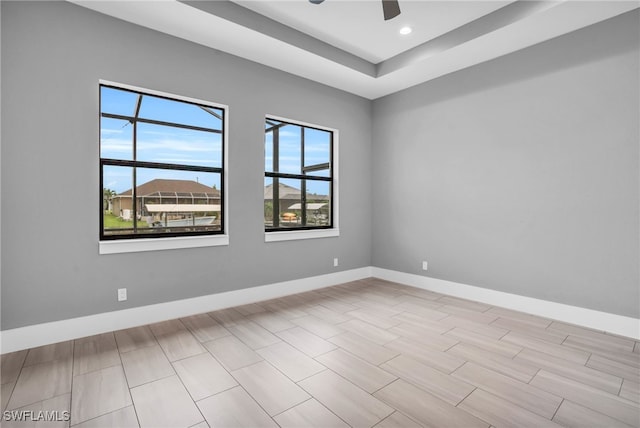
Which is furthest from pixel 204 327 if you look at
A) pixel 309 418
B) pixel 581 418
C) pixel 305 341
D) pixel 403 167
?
pixel 403 167

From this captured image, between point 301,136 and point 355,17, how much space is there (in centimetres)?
162

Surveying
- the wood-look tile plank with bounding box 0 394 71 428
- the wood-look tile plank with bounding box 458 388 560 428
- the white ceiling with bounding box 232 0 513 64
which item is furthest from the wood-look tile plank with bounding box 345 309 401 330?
the white ceiling with bounding box 232 0 513 64

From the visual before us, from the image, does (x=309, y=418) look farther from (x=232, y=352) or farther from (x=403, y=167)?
(x=403, y=167)

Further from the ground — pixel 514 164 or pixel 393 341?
pixel 514 164

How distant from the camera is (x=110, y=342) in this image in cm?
253

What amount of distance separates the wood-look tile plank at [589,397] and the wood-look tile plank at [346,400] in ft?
3.59

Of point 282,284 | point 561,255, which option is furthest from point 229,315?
point 561,255

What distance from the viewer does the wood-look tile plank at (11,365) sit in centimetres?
199

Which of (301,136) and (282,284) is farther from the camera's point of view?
(301,136)

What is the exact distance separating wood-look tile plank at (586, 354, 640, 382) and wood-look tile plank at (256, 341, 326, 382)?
1.98m

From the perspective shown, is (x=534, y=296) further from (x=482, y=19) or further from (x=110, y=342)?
(x=110, y=342)

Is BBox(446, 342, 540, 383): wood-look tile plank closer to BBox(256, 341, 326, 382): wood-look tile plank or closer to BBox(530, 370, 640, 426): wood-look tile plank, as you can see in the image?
BBox(530, 370, 640, 426): wood-look tile plank

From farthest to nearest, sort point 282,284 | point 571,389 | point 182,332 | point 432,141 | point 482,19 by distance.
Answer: point 432,141, point 282,284, point 482,19, point 182,332, point 571,389

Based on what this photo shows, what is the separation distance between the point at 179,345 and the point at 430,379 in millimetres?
1927
